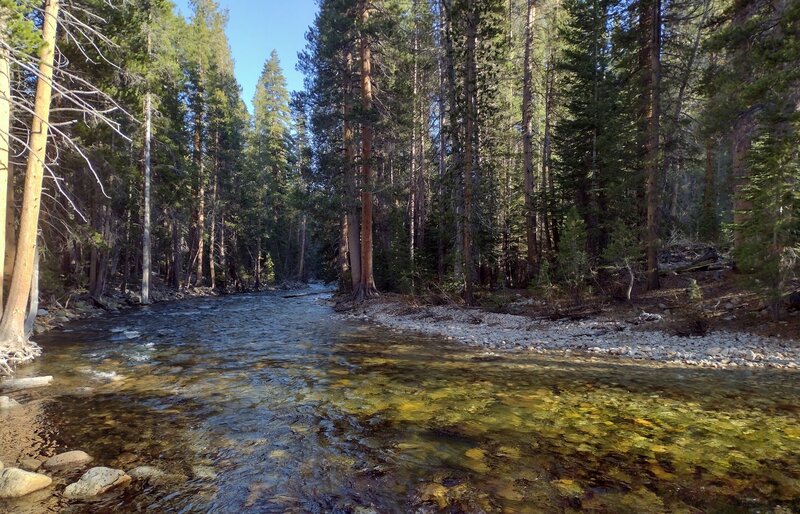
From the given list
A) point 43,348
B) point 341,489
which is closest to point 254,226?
point 43,348

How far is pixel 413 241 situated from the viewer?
72.6 ft

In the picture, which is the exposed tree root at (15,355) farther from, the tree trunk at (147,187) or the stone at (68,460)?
the tree trunk at (147,187)

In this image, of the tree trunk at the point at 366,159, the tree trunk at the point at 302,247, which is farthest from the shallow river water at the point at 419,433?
the tree trunk at the point at 302,247

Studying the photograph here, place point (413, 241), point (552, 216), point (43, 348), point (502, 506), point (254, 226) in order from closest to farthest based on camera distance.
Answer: point (502, 506)
point (43, 348)
point (552, 216)
point (413, 241)
point (254, 226)

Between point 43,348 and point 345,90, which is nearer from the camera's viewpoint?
point 43,348

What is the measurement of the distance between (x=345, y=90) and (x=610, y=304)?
571 inches

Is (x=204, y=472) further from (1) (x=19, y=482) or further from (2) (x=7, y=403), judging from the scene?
(2) (x=7, y=403)

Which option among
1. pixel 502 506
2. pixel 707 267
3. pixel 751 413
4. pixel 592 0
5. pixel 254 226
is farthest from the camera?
pixel 254 226

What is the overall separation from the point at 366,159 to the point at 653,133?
1079cm

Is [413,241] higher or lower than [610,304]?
higher

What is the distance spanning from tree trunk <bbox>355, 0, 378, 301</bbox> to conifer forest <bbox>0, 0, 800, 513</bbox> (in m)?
0.10

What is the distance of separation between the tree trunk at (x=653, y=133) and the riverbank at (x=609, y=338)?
238 cm

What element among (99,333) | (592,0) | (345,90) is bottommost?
(99,333)

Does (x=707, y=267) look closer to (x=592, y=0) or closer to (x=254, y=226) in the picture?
(x=592, y=0)
